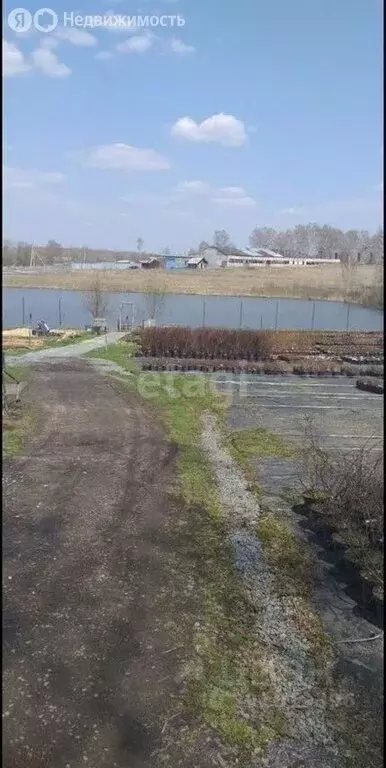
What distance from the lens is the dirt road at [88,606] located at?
9.41ft

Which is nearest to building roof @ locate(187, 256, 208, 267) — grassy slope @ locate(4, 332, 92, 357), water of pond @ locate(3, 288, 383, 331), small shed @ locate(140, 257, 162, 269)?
small shed @ locate(140, 257, 162, 269)

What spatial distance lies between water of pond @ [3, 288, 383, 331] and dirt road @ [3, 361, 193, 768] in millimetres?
13256

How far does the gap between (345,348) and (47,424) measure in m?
11.8

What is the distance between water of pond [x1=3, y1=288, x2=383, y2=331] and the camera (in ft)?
74.6

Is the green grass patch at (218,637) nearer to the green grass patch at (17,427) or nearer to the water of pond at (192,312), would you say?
the green grass patch at (17,427)

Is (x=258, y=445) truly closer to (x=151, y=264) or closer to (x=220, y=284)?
(x=220, y=284)

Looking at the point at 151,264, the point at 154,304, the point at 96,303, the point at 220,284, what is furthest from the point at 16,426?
the point at 151,264

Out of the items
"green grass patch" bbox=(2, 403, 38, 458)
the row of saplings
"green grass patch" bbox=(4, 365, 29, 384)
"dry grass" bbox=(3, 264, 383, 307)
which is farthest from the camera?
"dry grass" bbox=(3, 264, 383, 307)

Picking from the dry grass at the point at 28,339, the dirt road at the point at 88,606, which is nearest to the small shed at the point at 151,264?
the dry grass at the point at 28,339

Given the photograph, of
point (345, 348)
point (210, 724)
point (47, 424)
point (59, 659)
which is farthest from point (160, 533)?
point (345, 348)

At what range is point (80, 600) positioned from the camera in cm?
404

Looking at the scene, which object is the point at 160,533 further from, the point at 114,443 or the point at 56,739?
the point at 114,443

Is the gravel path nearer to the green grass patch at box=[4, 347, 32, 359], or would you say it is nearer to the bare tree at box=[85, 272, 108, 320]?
the green grass patch at box=[4, 347, 32, 359]

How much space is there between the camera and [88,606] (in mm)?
3973
